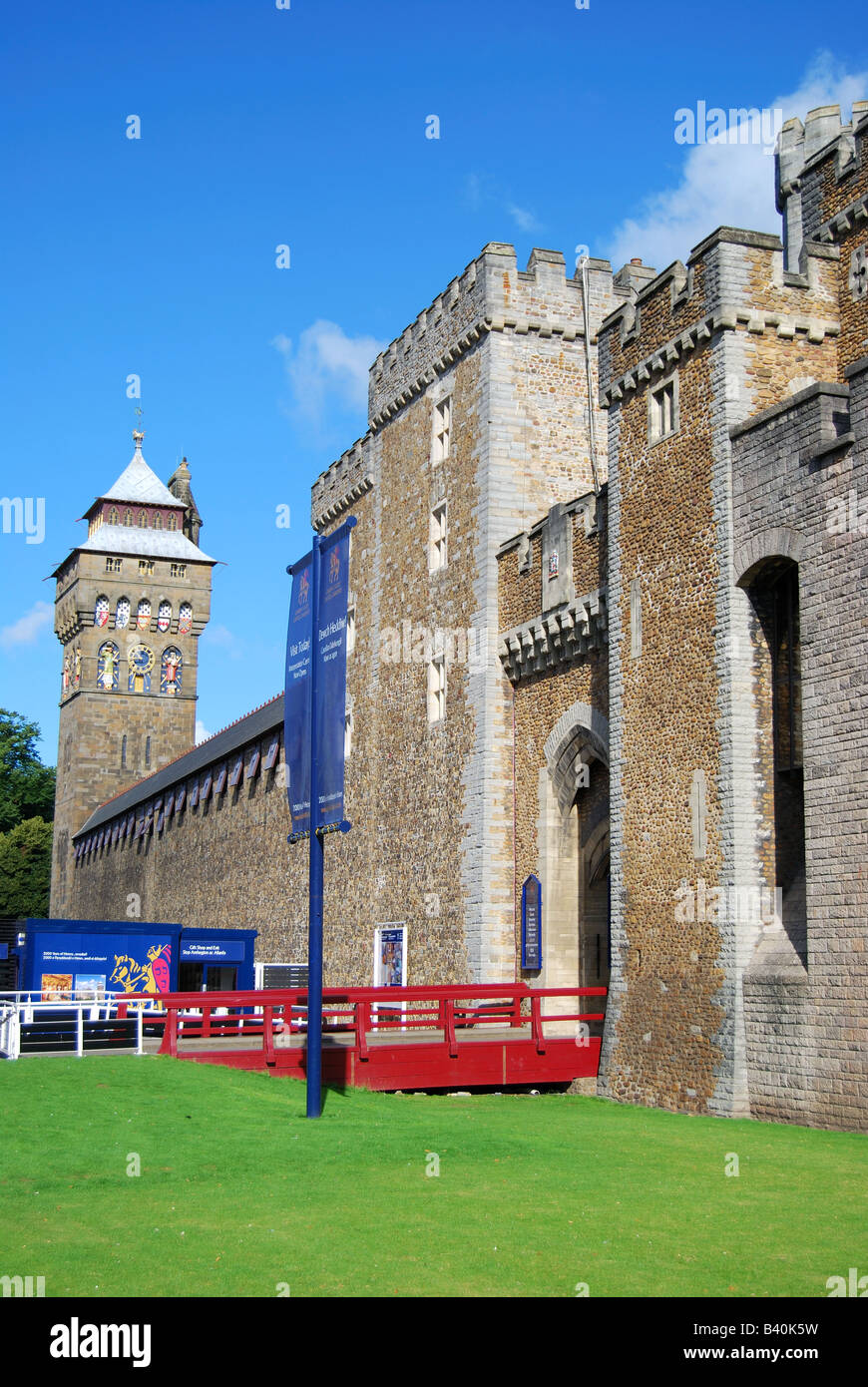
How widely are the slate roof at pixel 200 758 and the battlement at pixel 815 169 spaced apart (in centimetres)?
2330

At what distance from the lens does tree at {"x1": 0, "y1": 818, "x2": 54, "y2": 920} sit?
8125 centimetres

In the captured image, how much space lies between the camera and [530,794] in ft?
78.7

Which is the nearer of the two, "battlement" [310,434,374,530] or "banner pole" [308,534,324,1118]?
"banner pole" [308,534,324,1118]

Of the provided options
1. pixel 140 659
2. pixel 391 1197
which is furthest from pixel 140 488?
pixel 391 1197

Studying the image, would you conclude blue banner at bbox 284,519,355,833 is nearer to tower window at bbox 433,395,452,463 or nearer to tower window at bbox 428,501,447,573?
tower window at bbox 428,501,447,573

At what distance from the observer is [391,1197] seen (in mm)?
9484

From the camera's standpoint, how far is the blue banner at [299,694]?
15008mm

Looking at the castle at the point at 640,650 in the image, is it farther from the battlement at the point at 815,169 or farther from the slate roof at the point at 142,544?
the slate roof at the point at 142,544

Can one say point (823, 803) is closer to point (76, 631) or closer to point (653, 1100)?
point (653, 1100)

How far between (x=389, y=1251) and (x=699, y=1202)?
2.66 m

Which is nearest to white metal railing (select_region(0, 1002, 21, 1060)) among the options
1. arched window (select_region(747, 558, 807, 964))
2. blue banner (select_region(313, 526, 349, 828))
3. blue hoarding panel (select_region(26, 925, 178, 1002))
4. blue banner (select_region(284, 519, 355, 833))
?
blue banner (select_region(284, 519, 355, 833))

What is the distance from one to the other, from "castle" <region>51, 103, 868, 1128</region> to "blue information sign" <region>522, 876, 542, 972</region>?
0.20m


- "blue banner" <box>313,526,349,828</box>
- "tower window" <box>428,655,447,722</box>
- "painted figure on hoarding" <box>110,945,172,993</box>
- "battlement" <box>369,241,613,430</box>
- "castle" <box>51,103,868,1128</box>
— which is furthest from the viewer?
"painted figure on hoarding" <box>110,945,172,993</box>

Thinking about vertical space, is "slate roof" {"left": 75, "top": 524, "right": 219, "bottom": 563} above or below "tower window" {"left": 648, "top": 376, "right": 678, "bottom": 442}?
above
